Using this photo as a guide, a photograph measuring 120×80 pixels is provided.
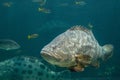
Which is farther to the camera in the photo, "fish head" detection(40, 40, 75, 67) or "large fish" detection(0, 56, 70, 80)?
"large fish" detection(0, 56, 70, 80)

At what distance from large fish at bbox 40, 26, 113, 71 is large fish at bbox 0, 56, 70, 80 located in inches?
166

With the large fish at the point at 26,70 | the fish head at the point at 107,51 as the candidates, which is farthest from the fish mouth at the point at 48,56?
the large fish at the point at 26,70

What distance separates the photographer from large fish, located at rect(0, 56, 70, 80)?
31.4 ft

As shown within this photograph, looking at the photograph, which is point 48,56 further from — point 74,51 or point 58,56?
point 74,51

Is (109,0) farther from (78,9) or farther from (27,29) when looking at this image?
A: (27,29)

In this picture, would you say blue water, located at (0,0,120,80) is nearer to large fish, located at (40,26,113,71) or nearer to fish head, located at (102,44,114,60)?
fish head, located at (102,44,114,60)

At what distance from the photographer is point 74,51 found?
5043 mm

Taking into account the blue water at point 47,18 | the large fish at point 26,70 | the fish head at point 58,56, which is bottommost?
the blue water at point 47,18

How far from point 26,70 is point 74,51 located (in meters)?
4.96

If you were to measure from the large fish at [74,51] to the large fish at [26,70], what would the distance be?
4228 millimetres

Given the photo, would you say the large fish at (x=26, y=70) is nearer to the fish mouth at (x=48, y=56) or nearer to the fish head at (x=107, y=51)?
the fish head at (x=107, y=51)

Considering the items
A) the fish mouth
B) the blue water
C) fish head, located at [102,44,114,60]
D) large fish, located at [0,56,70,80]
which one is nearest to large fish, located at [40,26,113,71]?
the fish mouth

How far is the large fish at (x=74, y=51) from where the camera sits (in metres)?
4.87

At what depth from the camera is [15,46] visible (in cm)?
1409
